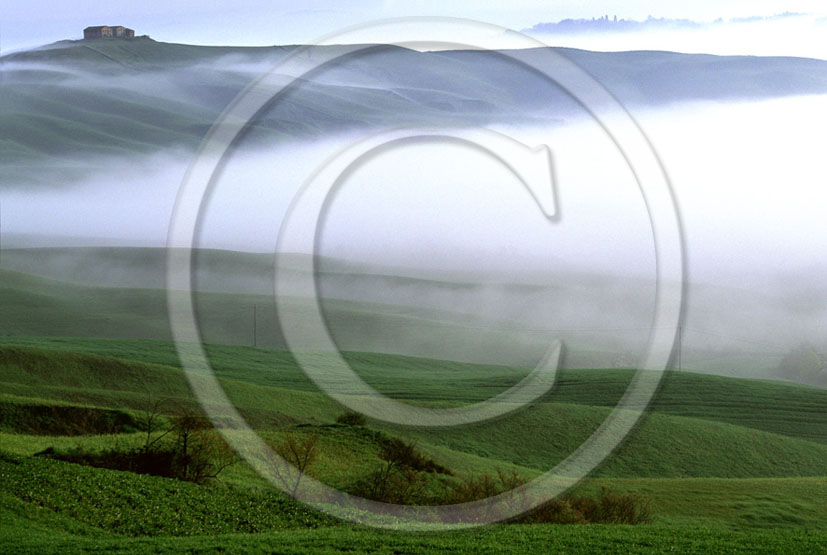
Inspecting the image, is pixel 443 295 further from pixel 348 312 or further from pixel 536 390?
pixel 536 390

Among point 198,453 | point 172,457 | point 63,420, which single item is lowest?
point 63,420

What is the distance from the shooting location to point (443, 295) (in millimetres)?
198625

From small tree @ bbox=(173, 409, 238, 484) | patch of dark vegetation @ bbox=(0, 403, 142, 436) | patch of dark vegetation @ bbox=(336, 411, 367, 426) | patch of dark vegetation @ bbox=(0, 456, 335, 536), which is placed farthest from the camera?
patch of dark vegetation @ bbox=(336, 411, 367, 426)

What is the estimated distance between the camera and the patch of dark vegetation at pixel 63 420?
4656 centimetres

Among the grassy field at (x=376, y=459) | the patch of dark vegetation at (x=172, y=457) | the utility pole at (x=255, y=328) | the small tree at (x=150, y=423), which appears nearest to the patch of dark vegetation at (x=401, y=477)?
the grassy field at (x=376, y=459)

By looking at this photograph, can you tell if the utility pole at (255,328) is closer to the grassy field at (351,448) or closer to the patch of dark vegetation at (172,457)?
the grassy field at (351,448)

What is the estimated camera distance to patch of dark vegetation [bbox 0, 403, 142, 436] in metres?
46.6

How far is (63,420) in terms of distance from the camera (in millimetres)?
47719

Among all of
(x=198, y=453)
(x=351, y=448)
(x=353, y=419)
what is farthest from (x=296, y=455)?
(x=353, y=419)

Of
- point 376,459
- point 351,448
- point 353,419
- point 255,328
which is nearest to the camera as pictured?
point 376,459

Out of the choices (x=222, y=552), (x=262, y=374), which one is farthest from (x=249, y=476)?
(x=262, y=374)

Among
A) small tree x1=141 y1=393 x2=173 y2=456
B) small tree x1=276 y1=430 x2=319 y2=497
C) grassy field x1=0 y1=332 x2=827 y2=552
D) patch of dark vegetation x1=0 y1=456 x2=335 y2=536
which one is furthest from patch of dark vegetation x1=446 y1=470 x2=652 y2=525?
small tree x1=141 y1=393 x2=173 y2=456

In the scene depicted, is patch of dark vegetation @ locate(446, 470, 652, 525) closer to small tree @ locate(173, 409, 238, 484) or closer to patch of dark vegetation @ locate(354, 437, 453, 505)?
patch of dark vegetation @ locate(354, 437, 453, 505)

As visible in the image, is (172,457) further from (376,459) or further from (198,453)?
(376,459)
